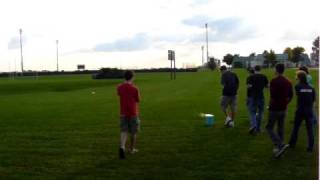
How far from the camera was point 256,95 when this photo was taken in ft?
52.2

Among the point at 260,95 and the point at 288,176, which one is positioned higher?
the point at 260,95

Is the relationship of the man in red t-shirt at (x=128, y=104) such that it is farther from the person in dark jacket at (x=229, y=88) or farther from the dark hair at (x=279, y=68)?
the person in dark jacket at (x=229, y=88)

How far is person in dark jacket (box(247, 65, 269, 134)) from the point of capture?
15812 millimetres

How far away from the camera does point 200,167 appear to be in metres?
11.6

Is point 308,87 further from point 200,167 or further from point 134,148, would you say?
point 134,148

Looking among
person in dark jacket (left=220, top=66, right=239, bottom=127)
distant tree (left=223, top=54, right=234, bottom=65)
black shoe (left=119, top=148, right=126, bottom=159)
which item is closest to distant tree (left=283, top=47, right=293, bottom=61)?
distant tree (left=223, top=54, right=234, bottom=65)

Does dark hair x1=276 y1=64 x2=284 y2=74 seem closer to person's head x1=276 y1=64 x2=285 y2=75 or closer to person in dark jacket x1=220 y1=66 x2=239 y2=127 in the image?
person's head x1=276 y1=64 x2=285 y2=75

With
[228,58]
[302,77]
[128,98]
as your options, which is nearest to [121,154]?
[128,98]

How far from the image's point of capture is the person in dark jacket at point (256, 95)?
15812 mm

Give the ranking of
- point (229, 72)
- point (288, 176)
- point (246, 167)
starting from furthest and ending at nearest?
1. point (229, 72)
2. point (246, 167)
3. point (288, 176)

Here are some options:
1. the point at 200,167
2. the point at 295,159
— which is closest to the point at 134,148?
the point at 200,167

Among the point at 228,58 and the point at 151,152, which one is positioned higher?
the point at 228,58

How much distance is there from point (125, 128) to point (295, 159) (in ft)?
10.8

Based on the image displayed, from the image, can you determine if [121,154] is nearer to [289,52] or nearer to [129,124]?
[129,124]
